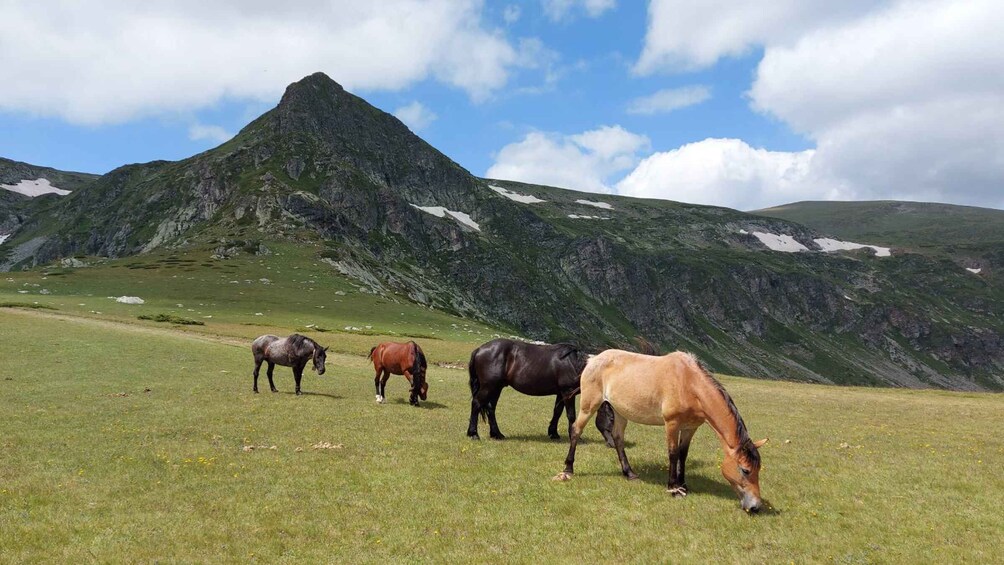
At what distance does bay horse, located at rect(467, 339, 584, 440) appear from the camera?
61.7 ft

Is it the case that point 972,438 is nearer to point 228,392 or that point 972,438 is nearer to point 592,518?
point 592,518

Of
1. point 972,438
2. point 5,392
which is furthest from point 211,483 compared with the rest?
point 972,438

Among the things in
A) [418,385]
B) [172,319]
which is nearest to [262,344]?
[418,385]

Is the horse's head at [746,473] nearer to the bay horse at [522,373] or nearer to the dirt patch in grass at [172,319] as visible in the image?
the bay horse at [522,373]

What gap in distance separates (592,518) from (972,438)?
789 inches

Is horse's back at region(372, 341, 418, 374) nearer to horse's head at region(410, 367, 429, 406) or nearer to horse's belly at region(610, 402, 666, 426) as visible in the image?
horse's head at region(410, 367, 429, 406)

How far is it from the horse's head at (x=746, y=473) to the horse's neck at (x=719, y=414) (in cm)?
A: 23

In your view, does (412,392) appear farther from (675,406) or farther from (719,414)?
(719,414)

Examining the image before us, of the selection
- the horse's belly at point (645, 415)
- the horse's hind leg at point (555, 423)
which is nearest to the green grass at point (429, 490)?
the horse's hind leg at point (555, 423)

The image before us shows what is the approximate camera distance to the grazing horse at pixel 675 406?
1245cm

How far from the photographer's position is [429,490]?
A: 13.5 m

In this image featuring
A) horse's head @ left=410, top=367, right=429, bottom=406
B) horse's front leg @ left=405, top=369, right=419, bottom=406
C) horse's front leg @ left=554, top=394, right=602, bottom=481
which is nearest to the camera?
horse's front leg @ left=554, top=394, right=602, bottom=481

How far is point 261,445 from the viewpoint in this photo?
17.6 metres

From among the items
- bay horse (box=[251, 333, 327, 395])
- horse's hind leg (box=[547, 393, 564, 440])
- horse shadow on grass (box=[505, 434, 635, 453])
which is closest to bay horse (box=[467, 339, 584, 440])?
horse's hind leg (box=[547, 393, 564, 440])
